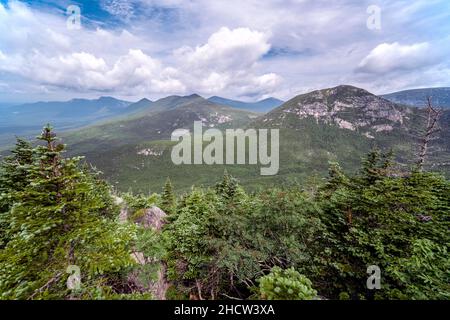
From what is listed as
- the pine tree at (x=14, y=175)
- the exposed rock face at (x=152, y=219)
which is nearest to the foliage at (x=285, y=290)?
the pine tree at (x=14, y=175)

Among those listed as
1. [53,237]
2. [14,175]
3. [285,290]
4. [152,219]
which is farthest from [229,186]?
[285,290]

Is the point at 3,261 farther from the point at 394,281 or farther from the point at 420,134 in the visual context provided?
the point at 420,134

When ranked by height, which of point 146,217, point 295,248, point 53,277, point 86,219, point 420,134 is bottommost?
point 146,217

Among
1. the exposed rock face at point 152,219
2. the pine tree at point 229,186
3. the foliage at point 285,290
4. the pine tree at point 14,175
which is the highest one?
the pine tree at point 14,175

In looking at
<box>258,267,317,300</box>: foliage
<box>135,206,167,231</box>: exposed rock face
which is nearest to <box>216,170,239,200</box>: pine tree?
Answer: <box>135,206,167,231</box>: exposed rock face

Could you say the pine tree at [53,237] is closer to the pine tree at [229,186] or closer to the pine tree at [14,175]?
the pine tree at [14,175]

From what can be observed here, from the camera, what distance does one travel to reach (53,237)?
259 inches

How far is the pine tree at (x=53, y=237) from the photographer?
5.95m

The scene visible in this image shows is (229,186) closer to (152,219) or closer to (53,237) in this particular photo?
(152,219)

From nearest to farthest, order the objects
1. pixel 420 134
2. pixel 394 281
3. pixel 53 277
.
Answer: pixel 53 277, pixel 394 281, pixel 420 134

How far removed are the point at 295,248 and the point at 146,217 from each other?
58.2 feet

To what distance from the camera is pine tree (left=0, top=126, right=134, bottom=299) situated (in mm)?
5953

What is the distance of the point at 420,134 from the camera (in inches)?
686
